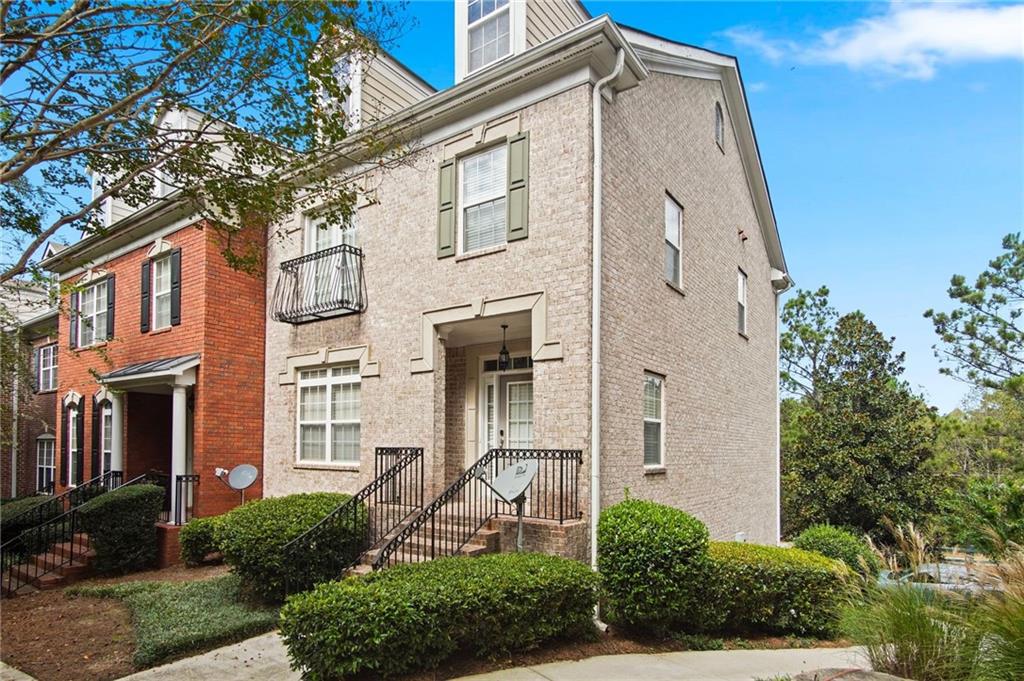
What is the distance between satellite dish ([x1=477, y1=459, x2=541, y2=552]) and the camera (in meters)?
7.80

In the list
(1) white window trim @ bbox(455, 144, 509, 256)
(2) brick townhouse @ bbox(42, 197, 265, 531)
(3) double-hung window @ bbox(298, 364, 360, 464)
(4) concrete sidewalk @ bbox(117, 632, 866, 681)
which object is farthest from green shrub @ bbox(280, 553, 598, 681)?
(2) brick townhouse @ bbox(42, 197, 265, 531)

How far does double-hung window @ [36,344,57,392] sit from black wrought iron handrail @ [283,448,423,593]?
54.2ft

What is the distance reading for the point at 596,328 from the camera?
8.65 metres

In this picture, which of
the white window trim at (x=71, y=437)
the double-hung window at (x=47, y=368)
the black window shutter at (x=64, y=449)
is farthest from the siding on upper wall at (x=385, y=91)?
the double-hung window at (x=47, y=368)

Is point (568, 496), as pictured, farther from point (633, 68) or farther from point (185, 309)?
point (185, 309)

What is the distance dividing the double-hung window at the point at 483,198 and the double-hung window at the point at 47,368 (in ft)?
58.2

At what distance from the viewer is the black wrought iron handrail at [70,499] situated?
13.1m

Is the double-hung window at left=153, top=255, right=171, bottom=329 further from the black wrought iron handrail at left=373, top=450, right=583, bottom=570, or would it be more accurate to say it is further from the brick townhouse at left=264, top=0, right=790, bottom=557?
the black wrought iron handrail at left=373, top=450, right=583, bottom=570

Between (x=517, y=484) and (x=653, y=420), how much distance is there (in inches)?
131

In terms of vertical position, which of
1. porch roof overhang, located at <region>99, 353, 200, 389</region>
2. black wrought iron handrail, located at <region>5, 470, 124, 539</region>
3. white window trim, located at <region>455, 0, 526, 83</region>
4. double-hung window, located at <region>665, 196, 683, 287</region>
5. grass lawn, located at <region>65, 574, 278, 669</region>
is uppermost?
white window trim, located at <region>455, 0, 526, 83</region>

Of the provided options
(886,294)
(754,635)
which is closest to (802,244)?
(886,294)

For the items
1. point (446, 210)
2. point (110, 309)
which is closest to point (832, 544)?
point (446, 210)

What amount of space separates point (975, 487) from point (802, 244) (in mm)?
15923

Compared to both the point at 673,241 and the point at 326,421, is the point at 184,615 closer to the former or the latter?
the point at 326,421
